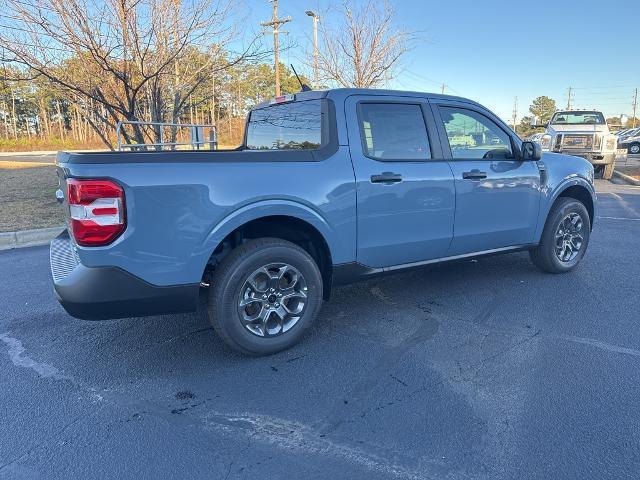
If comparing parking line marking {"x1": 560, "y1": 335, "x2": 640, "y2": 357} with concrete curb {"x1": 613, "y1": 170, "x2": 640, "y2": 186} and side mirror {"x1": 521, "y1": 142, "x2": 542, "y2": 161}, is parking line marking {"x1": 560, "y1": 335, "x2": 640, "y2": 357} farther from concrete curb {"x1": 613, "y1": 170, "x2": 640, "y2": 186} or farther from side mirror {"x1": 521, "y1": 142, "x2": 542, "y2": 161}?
concrete curb {"x1": 613, "y1": 170, "x2": 640, "y2": 186}

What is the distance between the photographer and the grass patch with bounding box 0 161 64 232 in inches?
291

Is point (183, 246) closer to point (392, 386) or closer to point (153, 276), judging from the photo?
point (153, 276)

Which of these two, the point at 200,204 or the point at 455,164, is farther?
the point at 455,164

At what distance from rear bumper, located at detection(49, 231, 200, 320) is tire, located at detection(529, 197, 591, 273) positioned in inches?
147

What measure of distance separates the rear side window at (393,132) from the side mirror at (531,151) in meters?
1.13

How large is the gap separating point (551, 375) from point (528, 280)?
2125 mm

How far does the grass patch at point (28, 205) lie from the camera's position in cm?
739

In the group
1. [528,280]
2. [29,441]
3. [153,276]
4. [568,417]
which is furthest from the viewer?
[528,280]

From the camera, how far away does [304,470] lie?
2172 millimetres

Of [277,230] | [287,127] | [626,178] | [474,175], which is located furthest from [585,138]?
[277,230]

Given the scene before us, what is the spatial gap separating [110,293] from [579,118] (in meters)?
17.4

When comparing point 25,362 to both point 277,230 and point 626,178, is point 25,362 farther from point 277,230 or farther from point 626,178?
point 626,178

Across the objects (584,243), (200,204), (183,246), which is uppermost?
(200,204)

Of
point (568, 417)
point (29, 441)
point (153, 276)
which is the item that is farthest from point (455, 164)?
point (29, 441)
